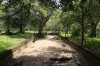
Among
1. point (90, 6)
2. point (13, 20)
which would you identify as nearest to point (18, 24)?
point (13, 20)

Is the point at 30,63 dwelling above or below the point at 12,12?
below

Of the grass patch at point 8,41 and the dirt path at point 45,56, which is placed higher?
the grass patch at point 8,41

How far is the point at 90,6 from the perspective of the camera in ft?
41.7

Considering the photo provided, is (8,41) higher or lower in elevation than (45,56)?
higher

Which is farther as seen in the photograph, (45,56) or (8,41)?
(8,41)

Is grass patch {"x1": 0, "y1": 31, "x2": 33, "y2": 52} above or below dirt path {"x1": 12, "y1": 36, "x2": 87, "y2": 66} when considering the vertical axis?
above

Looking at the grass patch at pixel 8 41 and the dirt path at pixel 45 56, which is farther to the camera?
the grass patch at pixel 8 41

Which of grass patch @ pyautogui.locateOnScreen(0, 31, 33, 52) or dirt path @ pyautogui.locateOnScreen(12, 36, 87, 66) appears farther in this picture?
grass patch @ pyautogui.locateOnScreen(0, 31, 33, 52)

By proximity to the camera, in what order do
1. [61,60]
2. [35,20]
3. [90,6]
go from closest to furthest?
[61,60], [90,6], [35,20]

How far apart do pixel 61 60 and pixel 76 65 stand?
1515mm

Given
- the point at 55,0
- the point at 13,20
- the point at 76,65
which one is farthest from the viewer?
the point at 13,20

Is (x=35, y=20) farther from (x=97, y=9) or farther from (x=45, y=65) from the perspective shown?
(x=45, y=65)

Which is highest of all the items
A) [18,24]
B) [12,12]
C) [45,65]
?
[12,12]

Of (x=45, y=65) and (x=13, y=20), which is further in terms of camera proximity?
(x=13, y=20)
